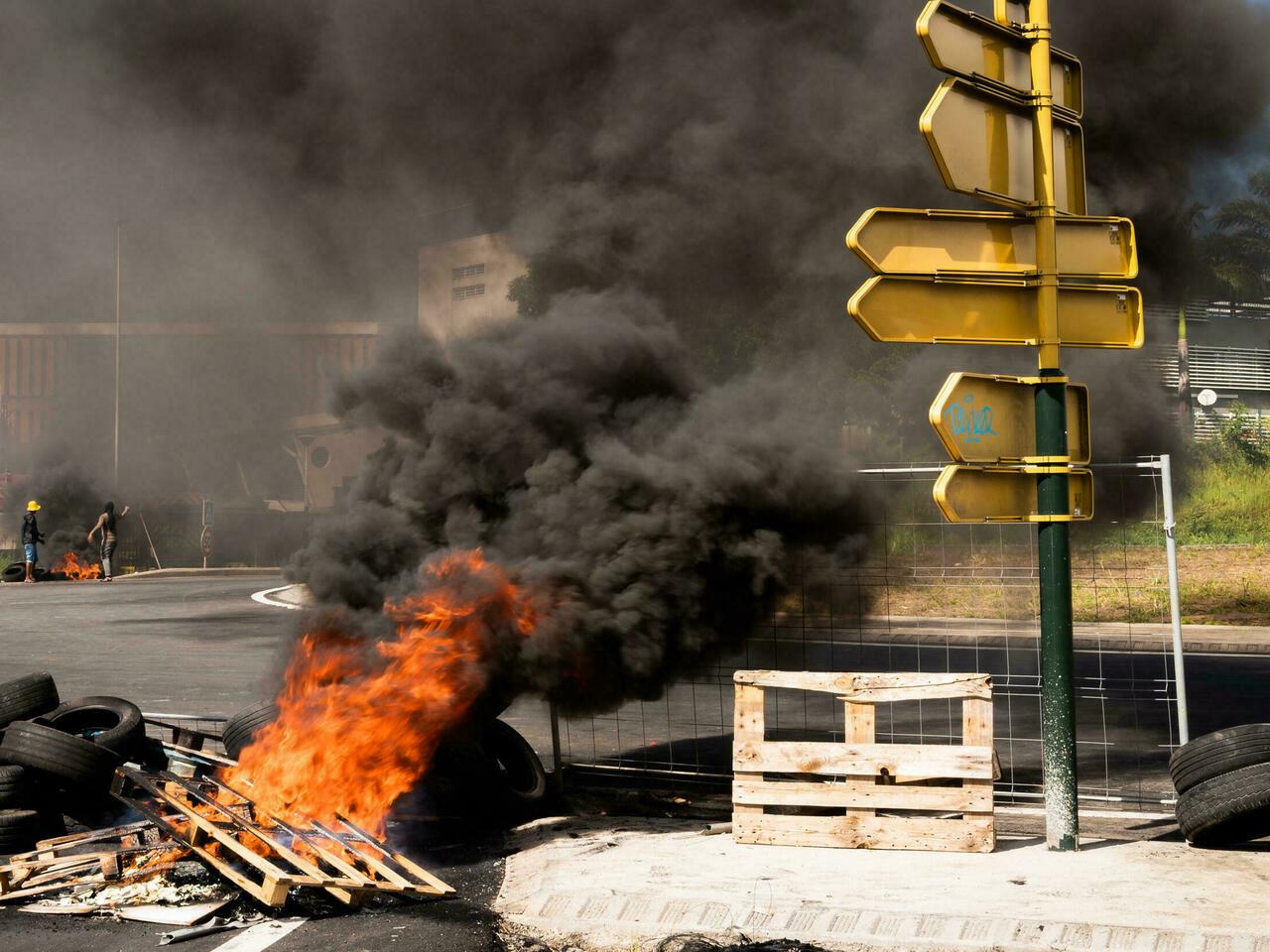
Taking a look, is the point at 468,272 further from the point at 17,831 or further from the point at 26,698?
the point at 17,831

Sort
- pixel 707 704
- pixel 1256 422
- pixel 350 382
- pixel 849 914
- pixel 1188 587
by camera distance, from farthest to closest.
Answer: pixel 1256 422, pixel 1188 587, pixel 707 704, pixel 350 382, pixel 849 914

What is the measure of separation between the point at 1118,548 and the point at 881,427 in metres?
2.52

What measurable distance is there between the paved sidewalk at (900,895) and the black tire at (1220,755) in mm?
397

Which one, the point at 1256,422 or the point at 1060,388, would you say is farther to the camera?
the point at 1256,422

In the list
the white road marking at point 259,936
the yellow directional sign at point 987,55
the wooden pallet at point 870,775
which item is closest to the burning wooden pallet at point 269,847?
the white road marking at point 259,936

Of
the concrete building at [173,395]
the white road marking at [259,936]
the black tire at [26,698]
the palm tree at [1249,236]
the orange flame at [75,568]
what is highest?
the palm tree at [1249,236]

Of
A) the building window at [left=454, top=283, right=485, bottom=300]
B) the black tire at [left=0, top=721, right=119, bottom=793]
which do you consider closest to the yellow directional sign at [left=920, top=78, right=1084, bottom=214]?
the black tire at [left=0, top=721, right=119, bottom=793]

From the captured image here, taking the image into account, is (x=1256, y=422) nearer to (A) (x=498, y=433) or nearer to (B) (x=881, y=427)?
(B) (x=881, y=427)

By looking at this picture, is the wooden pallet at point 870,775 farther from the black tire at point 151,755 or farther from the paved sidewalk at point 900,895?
the black tire at point 151,755

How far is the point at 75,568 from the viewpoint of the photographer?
26.5 m

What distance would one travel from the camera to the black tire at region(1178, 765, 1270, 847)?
197 inches

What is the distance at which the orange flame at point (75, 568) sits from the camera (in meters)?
26.1

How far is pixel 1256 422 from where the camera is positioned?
28.6 metres

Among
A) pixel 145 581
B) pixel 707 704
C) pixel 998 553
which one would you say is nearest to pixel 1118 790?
pixel 998 553
